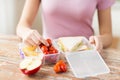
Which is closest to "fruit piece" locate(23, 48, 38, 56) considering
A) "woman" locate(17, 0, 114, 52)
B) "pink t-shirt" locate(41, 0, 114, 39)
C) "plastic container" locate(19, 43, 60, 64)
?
"plastic container" locate(19, 43, 60, 64)

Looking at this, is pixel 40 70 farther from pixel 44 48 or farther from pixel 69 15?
pixel 69 15

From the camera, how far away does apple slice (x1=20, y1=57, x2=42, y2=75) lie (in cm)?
77

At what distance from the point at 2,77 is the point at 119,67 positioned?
40cm

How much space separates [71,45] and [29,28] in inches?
9.7

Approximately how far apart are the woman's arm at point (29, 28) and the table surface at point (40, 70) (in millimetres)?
72

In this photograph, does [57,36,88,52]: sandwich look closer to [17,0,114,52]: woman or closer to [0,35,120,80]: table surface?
[0,35,120,80]: table surface

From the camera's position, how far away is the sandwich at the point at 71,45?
0.86 metres

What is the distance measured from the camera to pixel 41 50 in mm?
843

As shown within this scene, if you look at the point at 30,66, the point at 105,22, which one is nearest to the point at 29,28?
the point at 30,66

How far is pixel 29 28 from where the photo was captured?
1.02 metres

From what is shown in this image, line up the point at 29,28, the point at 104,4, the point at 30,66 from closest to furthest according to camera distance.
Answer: the point at 30,66 < the point at 29,28 < the point at 104,4

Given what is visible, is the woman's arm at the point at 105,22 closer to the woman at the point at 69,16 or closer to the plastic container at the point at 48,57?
the woman at the point at 69,16

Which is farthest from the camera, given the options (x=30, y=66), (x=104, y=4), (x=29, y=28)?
(x=104, y=4)

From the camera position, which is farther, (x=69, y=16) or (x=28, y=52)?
(x=69, y=16)
